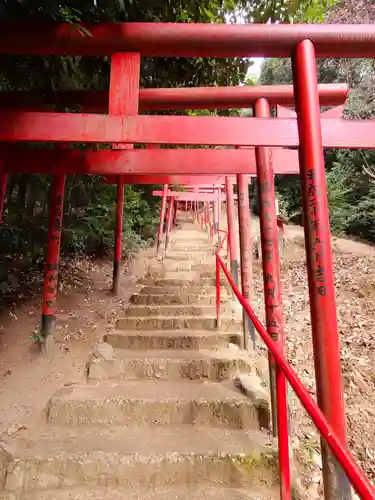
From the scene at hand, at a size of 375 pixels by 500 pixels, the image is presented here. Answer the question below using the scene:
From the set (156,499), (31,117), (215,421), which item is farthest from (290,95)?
(156,499)

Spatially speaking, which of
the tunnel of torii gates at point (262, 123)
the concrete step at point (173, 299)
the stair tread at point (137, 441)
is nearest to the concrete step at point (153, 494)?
the stair tread at point (137, 441)

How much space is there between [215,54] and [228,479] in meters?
3.34

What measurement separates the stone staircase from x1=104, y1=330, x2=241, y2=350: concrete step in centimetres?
1

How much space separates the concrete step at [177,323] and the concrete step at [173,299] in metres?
0.88

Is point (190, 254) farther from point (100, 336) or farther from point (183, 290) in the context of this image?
point (100, 336)

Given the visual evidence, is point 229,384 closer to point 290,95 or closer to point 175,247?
point 290,95

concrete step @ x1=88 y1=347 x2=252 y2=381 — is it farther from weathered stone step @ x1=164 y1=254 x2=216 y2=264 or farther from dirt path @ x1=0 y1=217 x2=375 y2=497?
weathered stone step @ x1=164 y1=254 x2=216 y2=264

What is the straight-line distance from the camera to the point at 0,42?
2568 mm

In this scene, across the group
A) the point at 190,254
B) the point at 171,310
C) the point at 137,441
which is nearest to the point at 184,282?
the point at 171,310

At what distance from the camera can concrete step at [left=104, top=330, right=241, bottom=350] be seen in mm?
4555

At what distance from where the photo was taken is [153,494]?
2.60 meters

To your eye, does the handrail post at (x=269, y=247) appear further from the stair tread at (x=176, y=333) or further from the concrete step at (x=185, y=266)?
the concrete step at (x=185, y=266)

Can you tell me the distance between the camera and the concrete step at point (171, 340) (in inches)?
179

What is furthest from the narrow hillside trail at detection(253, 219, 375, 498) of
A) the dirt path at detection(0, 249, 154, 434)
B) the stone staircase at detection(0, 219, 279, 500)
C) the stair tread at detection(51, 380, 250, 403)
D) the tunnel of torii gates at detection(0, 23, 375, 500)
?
the dirt path at detection(0, 249, 154, 434)
